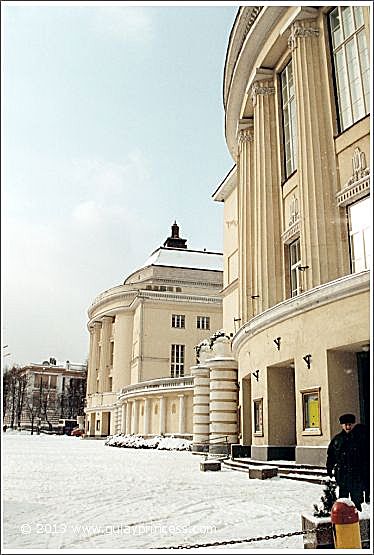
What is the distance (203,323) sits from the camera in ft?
93.2

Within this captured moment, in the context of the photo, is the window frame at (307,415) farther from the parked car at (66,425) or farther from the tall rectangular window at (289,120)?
the tall rectangular window at (289,120)

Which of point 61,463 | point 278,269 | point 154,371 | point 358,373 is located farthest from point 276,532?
point 154,371

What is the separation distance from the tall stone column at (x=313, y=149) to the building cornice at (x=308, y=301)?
0.70m

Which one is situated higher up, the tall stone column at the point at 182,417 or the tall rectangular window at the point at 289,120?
the tall rectangular window at the point at 289,120

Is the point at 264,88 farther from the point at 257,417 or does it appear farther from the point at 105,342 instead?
the point at 105,342

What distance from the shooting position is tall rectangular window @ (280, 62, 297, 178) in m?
12.5

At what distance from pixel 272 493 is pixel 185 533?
2.56m

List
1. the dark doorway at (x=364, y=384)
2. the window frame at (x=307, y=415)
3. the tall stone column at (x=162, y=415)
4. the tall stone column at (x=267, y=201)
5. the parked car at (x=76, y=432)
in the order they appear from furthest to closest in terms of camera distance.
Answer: the tall stone column at (x=162, y=415), the tall stone column at (x=267, y=201), the parked car at (x=76, y=432), the window frame at (x=307, y=415), the dark doorway at (x=364, y=384)

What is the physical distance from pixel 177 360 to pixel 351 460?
88.0 ft

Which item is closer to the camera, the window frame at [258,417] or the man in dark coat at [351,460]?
the man in dark coat at [351,460]

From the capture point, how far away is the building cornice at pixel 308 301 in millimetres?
6543

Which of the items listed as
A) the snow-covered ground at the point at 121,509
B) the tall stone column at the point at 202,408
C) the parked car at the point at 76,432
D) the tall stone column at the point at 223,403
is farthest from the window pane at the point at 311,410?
the tall stone column at the point at 202,408

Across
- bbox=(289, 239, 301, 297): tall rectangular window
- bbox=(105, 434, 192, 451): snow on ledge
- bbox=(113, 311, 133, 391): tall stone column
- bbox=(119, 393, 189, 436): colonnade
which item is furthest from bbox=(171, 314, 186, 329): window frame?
bbox=(289, 239, 301, 297): tall rectangular window

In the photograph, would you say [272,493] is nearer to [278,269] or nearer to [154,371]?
[278,269]
